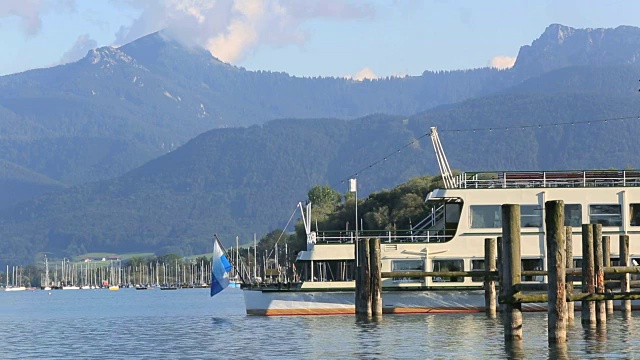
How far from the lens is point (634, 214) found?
55.9 m

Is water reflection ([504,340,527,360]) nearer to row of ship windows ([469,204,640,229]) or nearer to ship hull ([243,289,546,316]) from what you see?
ship hull ([243,289,546,316])

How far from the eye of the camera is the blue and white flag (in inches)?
2904

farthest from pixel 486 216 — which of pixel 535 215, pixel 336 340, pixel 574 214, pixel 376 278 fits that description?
pixel 336 340

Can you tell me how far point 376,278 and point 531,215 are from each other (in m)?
8.49

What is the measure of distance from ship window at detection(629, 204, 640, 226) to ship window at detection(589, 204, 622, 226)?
1.56ft

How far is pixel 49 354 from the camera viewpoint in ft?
152

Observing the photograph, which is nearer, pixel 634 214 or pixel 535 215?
pixel 535 215

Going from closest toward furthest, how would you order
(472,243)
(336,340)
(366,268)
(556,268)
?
(556,268)
(336,340)
(366,268)
(472,243)

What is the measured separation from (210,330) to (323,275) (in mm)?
5361

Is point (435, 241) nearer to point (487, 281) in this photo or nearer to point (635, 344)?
point (487, 281)

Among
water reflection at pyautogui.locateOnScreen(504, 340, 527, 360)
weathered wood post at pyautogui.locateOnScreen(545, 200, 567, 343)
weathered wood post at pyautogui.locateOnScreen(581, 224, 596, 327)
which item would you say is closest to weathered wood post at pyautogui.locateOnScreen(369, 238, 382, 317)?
weathered wood post at pyautogui.locateOnScreen(581, 224, 596, 327)

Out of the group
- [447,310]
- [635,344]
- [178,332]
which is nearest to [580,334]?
[635,344]

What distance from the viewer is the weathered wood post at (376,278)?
50688 mm

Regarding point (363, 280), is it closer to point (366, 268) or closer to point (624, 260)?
point (366, 268)
